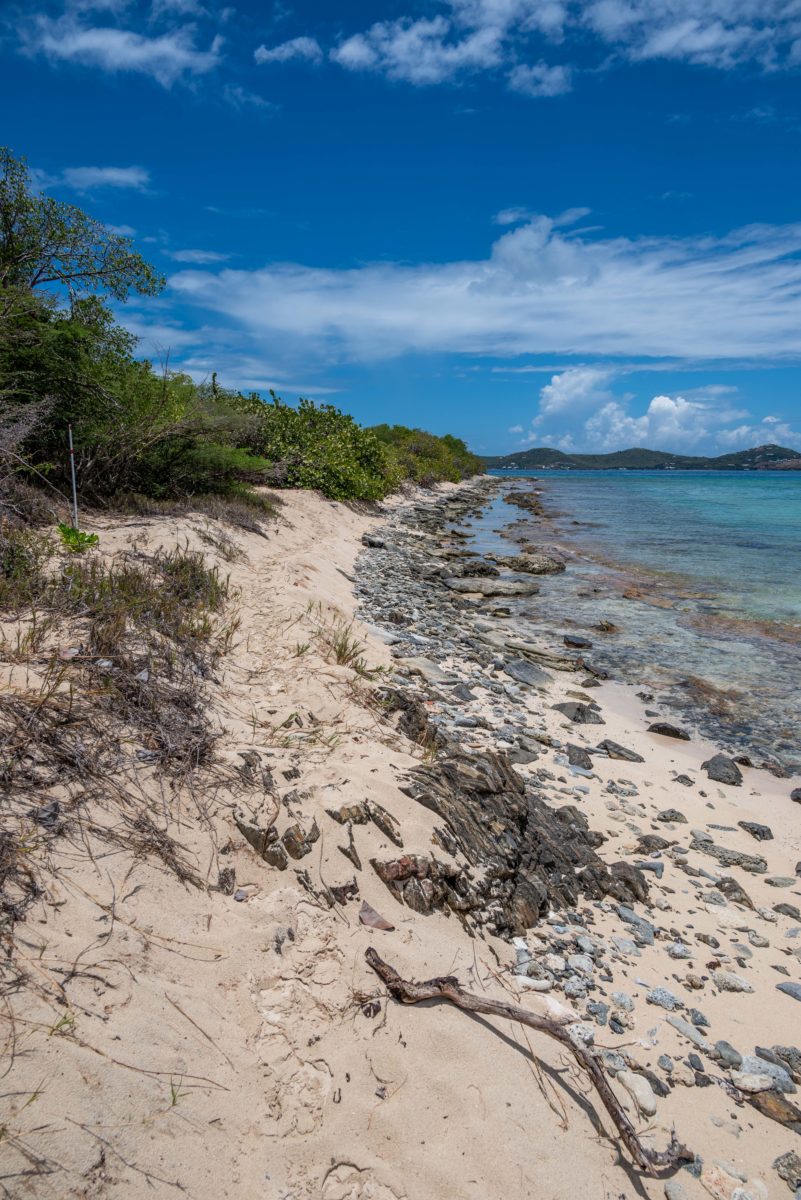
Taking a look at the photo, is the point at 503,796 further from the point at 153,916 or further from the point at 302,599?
the point at 302,599

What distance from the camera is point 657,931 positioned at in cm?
450

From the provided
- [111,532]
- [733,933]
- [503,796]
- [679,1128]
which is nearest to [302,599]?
[111,532]

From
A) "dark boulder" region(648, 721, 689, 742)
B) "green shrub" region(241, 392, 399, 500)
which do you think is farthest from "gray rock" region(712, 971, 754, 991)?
"green shrub" region(241, 392, 399, 500)

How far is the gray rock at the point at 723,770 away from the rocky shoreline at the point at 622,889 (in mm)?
23

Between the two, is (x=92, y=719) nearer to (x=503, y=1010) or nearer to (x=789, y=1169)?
(x=503, y=1010)

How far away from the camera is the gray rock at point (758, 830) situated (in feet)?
19.9

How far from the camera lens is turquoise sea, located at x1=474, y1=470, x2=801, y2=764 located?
944 cm

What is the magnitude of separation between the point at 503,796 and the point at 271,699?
2.38 meters

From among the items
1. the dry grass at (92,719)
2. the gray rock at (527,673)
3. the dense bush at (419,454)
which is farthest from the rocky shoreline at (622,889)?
the dense bush at (419,454)

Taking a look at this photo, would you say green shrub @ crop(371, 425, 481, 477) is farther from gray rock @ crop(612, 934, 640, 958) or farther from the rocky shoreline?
gray rock @ crop(612, 934, 640, 958)

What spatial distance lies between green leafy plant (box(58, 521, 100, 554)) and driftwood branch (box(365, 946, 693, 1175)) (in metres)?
6.49

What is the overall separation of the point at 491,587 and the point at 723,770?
10.1 meters

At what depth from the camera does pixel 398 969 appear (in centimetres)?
333

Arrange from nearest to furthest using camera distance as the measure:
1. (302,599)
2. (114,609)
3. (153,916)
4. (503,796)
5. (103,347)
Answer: (153,916) < (503,796) < (114,609) < (302,599) < (103,347)
